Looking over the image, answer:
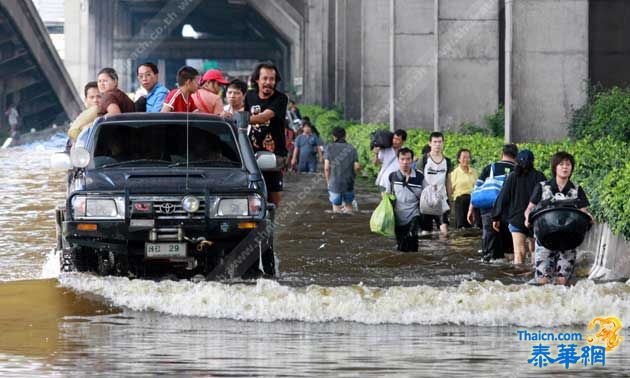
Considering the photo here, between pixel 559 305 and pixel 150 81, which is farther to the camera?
pixel 150 81

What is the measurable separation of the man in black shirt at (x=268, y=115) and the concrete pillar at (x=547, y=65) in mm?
8573

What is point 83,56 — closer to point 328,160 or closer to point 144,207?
point 328,160

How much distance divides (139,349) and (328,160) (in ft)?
45.7

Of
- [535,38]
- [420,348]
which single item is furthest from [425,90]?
[420,348]

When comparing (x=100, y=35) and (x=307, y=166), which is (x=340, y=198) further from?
(x=100, y=35)

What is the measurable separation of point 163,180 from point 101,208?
63 cm

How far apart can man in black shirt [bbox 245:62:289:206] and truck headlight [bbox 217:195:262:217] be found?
1.74m

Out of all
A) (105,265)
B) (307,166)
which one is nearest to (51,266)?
(105,265)

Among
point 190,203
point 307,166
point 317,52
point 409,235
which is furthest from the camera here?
point 317,52

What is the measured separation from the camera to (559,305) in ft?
39.8

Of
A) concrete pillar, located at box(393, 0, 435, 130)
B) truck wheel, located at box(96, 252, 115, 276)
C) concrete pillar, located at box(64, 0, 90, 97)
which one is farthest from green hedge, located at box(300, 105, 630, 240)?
concrete pillar, located at box(64, 0, 90, 97)

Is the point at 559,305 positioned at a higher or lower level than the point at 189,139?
lower

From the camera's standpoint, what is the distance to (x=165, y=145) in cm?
1433

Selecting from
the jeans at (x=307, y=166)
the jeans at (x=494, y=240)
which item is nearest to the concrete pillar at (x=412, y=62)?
the jeans at (x=307, y=166)
